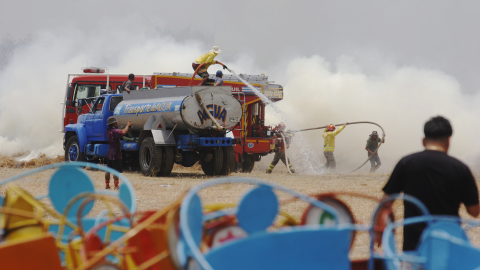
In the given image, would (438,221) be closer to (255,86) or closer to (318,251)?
(318,251)

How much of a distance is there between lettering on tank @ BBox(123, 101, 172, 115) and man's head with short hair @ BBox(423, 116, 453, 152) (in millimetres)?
10748

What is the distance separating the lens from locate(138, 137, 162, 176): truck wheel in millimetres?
13664

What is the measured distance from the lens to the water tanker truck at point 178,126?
13.4m

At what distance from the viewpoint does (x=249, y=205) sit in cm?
245

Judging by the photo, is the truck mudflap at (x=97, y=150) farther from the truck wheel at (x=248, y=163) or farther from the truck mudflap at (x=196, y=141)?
the truck wheel at (x=248, y=163)

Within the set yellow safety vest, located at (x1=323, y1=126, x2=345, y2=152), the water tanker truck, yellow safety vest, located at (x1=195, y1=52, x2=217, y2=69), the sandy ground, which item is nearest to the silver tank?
the water tanker truck

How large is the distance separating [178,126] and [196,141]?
27.1 inches

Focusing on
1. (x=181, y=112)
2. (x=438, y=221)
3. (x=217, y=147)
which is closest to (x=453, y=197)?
(x=438, y=221)

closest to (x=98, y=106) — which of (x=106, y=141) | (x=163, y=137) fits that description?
(x=106, y=141)

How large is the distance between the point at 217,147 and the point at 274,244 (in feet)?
39.4

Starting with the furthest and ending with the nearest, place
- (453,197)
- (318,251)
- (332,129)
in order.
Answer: (332,129)
(453,197)
(318,251)

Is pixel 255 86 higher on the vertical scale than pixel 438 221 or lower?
higher

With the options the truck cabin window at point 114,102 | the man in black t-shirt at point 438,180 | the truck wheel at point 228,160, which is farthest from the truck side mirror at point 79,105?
the man in black t-shirt at point 438,180

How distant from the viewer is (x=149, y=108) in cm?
1420
